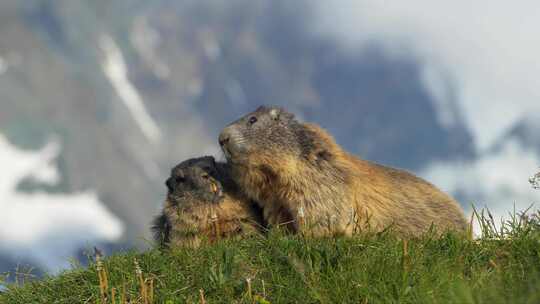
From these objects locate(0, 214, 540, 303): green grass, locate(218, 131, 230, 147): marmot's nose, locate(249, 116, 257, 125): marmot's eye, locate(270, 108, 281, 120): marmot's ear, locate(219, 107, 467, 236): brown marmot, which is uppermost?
locate(270, 108, 281, 120): marmot's ear

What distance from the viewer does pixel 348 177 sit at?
915 cm

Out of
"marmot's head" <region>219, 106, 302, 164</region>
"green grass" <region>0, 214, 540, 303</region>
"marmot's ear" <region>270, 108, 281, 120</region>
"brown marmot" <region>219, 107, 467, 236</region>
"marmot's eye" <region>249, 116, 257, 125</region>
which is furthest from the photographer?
"marmot's ear" <region>270, 108, 281, 120</region>

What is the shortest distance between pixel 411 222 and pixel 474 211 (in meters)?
1.39

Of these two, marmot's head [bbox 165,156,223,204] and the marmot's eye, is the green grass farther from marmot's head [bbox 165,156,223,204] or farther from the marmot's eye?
the marmot's eye

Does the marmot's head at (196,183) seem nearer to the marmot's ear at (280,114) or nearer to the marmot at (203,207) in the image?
the marmot at (203,207)

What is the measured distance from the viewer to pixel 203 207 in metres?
9.52

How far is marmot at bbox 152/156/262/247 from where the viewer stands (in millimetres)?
9359

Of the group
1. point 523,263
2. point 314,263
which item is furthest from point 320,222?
point 523,263

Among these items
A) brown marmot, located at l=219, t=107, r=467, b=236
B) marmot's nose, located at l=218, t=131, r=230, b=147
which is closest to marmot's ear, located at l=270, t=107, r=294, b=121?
brown marmot, located at l=219, t=107, r=467, b=236

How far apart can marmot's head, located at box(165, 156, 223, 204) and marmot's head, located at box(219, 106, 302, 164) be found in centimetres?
76

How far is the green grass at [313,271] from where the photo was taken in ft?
21.0

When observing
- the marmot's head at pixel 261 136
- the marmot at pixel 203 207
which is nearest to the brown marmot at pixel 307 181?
the marmot's head at pixel 261 136

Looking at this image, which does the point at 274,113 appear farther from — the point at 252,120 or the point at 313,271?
the point at 313,271

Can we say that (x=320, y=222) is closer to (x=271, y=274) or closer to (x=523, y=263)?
(x=271, y=274)
